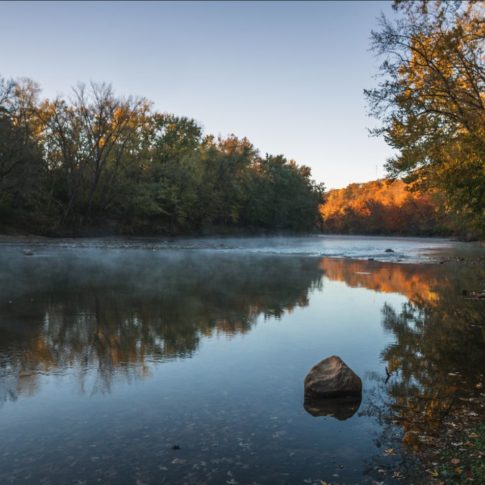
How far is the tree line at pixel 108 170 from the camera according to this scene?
59.2 m

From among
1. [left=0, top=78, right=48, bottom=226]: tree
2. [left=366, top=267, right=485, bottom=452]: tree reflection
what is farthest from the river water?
[left=0, top=78, right=48, bottom=226]: tree

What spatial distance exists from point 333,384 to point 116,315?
26.9ft

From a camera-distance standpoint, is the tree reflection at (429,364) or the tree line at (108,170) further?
the tree line at (108,170)

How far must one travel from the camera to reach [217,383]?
8203 millimetres

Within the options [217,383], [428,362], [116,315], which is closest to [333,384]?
[217,383]

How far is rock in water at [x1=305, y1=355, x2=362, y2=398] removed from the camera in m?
7.50

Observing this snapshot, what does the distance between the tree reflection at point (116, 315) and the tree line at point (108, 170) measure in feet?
126

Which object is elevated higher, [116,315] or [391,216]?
[391,216]

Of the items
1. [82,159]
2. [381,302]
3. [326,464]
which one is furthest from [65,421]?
[82,159]

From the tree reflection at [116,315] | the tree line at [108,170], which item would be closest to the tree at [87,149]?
the tree line at [108,170]

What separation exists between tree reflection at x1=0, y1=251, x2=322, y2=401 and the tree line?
3831 centimetres

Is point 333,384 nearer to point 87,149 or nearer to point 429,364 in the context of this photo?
point 429,364

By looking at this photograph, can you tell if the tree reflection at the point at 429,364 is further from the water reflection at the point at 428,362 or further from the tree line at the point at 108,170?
the tree line at the point at 108,170

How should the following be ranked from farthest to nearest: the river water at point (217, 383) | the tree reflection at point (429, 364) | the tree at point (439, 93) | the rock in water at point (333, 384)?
1. the tree at point (439, 93)
2. the rock in water at point (333, 384)
3. the tree reflection at point (429, 364)
4. the river water at point (217, 383)
